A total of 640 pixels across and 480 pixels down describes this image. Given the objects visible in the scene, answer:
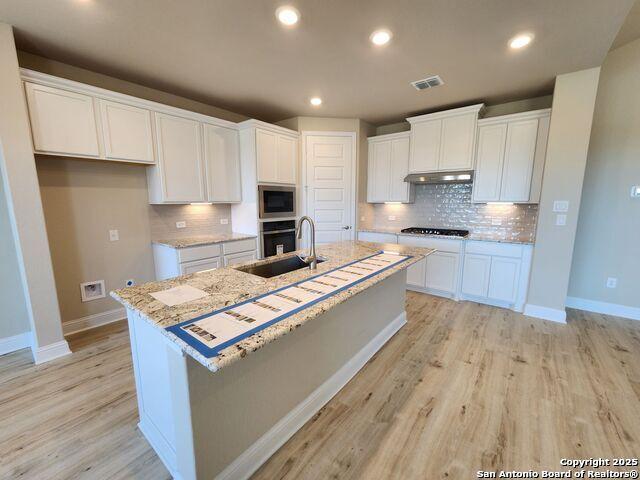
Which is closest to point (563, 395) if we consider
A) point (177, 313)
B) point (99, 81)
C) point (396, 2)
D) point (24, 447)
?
point (177, 313)

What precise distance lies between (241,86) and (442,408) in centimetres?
364

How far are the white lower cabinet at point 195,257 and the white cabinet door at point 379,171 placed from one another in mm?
2242

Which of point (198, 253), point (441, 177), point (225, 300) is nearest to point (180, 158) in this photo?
point (198, 253)

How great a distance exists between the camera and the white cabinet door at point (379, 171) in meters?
4.35

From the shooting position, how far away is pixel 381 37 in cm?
212

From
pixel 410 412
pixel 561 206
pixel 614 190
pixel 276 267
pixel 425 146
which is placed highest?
pixel 425 146

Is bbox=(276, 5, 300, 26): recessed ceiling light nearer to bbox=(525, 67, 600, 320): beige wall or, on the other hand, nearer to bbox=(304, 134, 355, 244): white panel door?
bbox=(304, 134, 355, 244): white panel door

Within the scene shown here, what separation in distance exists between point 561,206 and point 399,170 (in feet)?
6.74

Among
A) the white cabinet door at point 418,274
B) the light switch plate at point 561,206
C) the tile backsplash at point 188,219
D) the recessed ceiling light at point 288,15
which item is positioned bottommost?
the white cabinet door at point 418,274

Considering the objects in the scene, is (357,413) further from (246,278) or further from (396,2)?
(396,2)

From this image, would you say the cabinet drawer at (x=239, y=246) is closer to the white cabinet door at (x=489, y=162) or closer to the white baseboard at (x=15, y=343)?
the white baseboard at (x=15, y=343)

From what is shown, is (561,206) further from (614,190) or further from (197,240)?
(197,240)

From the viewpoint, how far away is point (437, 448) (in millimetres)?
1531

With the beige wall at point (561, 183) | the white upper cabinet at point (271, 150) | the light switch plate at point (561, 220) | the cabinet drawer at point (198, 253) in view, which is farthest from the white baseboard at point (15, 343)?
the light switch plate at point (561, 220)
